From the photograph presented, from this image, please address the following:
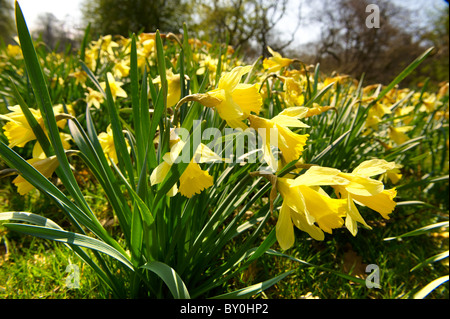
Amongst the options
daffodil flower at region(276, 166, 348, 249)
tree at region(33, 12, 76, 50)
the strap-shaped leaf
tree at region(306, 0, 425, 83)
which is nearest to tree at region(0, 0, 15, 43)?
tree at region(33, 12, 76, 50)

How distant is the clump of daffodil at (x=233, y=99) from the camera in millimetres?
622

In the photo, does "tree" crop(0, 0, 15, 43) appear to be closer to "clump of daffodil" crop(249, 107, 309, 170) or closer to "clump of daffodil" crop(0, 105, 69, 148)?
"clump of daffodil" crop(0, 105, 69, 148)

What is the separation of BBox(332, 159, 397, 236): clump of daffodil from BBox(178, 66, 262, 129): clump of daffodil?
0.27m

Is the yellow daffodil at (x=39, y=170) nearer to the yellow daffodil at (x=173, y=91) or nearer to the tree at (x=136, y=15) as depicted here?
the yellow daffodil at (x=173, y=91)

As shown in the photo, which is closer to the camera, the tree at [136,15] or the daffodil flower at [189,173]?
the daffodil flower at [189,173]

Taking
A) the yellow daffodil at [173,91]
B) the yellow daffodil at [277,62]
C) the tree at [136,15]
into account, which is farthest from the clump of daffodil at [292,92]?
the tree at [136,15]

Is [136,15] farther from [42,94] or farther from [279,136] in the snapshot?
[279,136]

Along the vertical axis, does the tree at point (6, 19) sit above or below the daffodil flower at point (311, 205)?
above

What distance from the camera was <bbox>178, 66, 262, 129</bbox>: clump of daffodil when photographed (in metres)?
0.62

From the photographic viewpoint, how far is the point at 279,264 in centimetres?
121

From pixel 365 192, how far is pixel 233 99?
37cm

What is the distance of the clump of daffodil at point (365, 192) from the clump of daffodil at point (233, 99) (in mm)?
271

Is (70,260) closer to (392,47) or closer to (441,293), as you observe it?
(441,293)
